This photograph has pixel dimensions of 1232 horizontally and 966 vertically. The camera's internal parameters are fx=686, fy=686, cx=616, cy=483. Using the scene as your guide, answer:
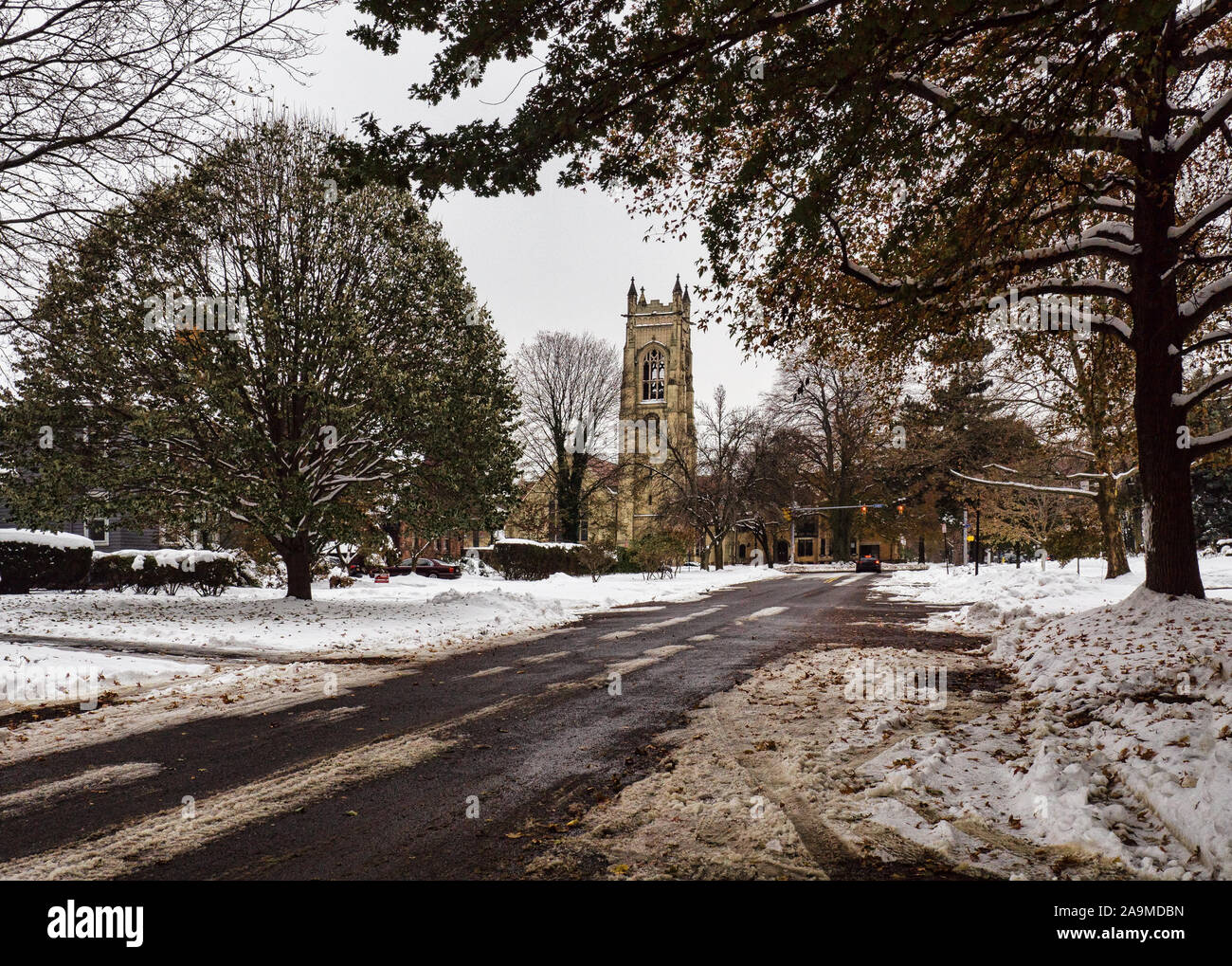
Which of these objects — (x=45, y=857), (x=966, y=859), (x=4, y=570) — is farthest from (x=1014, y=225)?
(x=4, y=570)

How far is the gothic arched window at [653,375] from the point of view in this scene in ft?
266

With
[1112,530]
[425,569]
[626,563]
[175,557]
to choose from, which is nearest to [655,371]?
[626,563]

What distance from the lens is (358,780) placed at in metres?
5.07

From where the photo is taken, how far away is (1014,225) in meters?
7.47

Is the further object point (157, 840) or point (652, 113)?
point (652, 113)

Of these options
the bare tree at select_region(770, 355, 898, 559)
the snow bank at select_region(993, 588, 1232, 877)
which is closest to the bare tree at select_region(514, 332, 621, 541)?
the bare tree at select_region(770, 355, 898, 559)

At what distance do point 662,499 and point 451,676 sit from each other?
1820 inches

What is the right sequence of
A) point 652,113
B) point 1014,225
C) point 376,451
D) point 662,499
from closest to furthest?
point 652,113, point 1014,225, point 376,451, point 662,499

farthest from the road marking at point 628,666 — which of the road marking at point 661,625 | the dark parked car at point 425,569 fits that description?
the dark parked car at point 425,569

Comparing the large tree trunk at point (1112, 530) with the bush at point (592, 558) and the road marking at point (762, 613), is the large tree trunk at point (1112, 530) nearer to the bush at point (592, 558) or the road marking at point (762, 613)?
the road marking at point (762, 613)

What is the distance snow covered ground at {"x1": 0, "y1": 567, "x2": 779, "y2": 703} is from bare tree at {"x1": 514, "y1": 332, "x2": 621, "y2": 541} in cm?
2313

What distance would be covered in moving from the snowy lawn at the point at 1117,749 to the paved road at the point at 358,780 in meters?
2.55

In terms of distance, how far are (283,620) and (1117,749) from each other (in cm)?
1522
